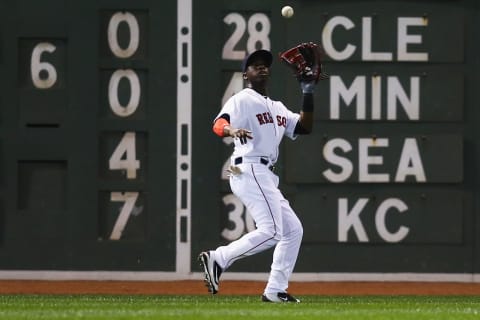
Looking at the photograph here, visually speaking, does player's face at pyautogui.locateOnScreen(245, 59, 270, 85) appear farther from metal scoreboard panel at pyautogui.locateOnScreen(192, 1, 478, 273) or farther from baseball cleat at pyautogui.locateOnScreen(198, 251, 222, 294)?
metal scoreboard panel at pyautogui.locateOnScreen(192, 1, 478, 273)

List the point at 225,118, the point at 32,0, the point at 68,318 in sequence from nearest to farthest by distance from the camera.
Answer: the point at 68,318 → the point at 225,118 → the point at 32,0

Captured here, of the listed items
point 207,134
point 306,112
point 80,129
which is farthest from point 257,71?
point 80,129

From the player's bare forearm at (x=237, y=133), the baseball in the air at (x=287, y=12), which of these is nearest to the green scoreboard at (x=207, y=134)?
the baseball in the air at (x=287, y=12)

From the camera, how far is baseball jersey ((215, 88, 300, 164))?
25.9 feet

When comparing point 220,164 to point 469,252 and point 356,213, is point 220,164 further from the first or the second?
point 469,252

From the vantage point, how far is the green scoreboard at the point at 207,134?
10.7 metres

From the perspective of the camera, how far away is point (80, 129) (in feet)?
35.3

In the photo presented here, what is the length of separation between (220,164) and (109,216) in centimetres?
111

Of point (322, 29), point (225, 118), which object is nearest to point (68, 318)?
point (225, 118)

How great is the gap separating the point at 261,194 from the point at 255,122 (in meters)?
0.51

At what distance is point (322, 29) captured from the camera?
10758mm

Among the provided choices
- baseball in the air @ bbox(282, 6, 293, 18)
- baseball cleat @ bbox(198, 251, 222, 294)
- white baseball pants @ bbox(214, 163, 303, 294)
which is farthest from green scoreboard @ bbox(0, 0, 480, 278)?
baseball cleat @ bbox(198, 251, 222, 294)

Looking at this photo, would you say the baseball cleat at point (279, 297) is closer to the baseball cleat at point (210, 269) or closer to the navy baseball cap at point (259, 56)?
the baseball cleat at point (210, 269)

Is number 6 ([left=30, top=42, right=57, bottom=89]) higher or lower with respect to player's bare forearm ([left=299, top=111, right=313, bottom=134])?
higher
